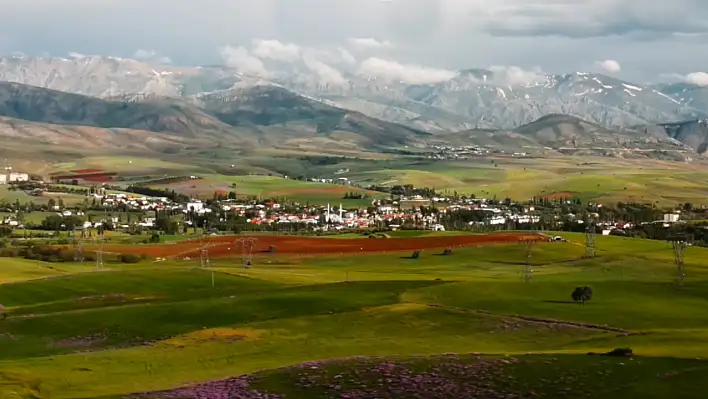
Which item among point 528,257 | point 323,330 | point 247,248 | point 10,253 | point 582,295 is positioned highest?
point 247,248

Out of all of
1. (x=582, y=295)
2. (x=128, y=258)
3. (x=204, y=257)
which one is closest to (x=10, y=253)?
(x=128, y=258)

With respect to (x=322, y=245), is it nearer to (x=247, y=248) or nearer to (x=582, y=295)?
(x=247, y=248)

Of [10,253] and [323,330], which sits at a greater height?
[10,253]

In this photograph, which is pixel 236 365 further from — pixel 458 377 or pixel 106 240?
pixel 106 240

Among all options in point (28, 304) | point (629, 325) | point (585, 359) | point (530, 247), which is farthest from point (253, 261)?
point (585, 359)

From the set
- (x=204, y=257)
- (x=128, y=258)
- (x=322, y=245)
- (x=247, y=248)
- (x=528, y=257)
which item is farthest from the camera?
(x=322, y=245)

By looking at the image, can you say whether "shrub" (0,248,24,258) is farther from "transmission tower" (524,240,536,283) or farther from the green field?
"transmission tower" (524,240,536,283)
